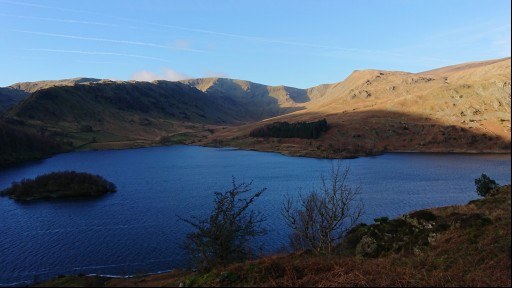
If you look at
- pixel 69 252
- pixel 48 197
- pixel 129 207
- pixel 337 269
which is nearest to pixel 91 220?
pixel 129 207

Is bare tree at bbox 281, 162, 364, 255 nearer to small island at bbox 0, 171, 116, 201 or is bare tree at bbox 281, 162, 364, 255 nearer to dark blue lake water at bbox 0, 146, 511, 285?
dark blue lake water at bbox 0, 146, 511, 285

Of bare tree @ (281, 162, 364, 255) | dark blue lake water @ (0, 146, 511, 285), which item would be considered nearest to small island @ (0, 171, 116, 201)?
dark blue lake water @ (0, 146, 511, 285)

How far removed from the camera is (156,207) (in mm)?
89250

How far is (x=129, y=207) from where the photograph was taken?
300 feet

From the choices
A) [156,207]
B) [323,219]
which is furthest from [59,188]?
[323,219]

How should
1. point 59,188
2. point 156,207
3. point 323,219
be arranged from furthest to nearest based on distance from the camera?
point 59,188 → point 156,207 → point 323,219

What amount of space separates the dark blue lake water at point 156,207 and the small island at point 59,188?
14.9 ft

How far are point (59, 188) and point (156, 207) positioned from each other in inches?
1622

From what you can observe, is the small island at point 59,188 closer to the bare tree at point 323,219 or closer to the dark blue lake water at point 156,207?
the dark blue lake water at point 156,207

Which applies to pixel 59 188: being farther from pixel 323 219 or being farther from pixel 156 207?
pixel 323 219

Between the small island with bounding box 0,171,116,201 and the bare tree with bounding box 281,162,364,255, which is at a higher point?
the bare tree with bounding box 281,162,364,255

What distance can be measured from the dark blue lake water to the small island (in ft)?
14.9

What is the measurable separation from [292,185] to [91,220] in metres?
52.7

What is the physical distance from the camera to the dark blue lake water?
191 feet
